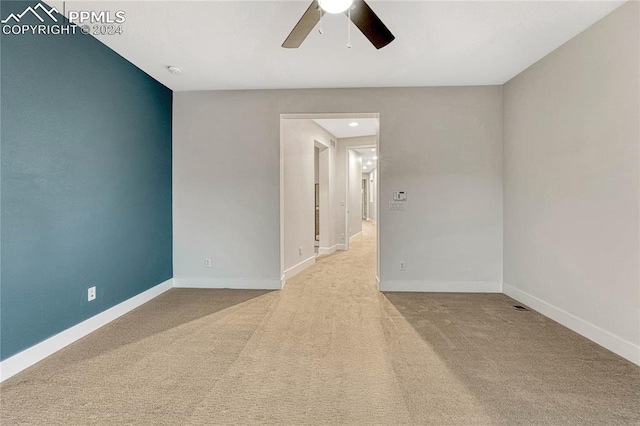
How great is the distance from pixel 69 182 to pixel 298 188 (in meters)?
3.12

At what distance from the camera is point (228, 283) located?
13.5 ft

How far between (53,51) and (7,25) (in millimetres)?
315

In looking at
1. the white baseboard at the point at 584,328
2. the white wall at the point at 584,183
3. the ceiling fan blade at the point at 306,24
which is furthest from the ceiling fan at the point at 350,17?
the white baseboard at the point at 584,328

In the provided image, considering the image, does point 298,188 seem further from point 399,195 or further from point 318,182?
point 318,182

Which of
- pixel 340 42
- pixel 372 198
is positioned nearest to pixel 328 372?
pixel 340 42

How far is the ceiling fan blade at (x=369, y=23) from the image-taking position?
181cm

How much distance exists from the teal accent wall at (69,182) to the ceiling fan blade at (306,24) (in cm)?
191

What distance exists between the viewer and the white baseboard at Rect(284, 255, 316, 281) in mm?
4605

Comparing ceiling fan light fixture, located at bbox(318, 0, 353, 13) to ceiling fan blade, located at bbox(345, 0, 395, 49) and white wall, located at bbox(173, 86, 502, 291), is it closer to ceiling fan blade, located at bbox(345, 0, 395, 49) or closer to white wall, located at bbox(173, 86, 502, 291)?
ceiling fan blade, located at bbox(345, 0, 395, 49)

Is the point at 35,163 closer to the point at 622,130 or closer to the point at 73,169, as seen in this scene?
the point at 73,169

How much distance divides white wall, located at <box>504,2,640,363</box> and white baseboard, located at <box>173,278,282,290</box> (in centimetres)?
312

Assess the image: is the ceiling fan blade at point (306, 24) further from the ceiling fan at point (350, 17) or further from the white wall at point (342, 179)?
the white wall at point (342, 179)

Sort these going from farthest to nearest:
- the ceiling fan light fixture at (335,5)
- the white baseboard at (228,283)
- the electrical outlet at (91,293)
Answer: the white baseboard at (228,283)
the electrical outlet at (91,293)
the ceiling fan light fixture at (335,5)

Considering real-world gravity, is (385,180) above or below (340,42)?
below
